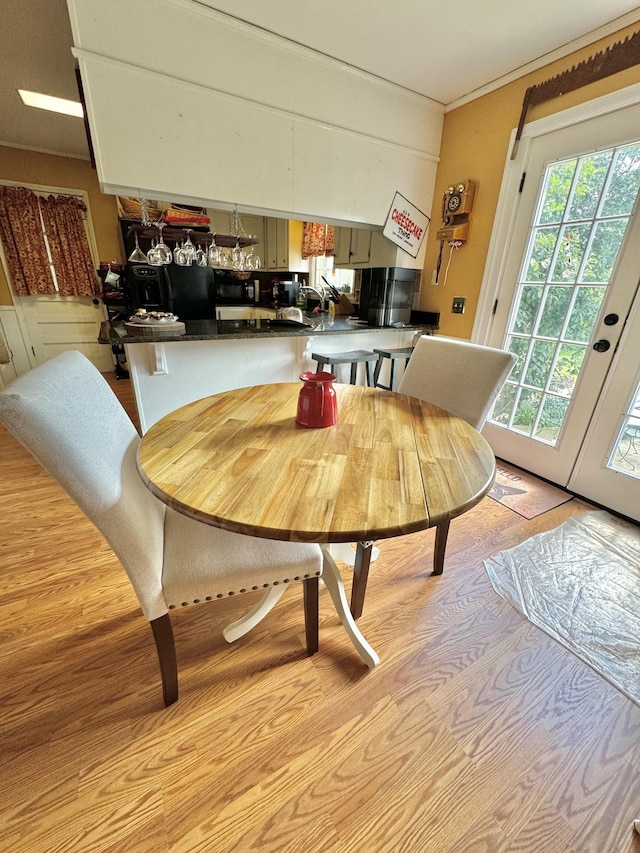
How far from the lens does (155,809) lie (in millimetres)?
843

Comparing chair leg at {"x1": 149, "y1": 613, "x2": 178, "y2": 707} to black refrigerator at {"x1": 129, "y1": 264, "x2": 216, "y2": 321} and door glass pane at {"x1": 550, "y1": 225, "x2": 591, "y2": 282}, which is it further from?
door glass pane at {"x1": 550, "y1": 225, "x2": 591, "y2": 282}

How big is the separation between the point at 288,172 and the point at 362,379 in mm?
1521

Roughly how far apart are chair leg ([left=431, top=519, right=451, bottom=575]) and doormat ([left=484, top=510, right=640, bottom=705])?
24 cm

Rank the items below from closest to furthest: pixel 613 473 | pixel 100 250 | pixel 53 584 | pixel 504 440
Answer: pixel 53 584 → pixel 613 473 → pixel 504 440 → pixel 100 250

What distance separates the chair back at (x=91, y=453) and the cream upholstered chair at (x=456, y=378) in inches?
43.2

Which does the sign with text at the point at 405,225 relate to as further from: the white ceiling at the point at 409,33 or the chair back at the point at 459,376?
the chair back at the point at 459,376

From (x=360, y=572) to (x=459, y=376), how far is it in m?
0.92

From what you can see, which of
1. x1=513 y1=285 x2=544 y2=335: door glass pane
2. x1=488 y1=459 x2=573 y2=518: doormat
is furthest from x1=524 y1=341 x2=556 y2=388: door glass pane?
x1=488 y1=459 x2=573 y2=518: doormat

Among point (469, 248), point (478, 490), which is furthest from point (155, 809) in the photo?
point (469, 248)

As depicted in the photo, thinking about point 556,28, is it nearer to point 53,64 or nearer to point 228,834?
point 53,64

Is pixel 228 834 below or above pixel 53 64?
below

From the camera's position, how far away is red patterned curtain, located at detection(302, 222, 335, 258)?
3969 millimetres

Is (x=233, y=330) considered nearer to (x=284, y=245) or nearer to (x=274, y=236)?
(x=284, y=245)

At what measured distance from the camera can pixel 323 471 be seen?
833 mm
